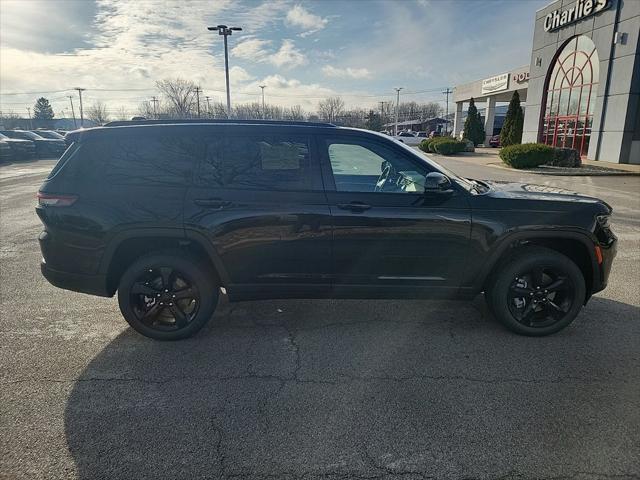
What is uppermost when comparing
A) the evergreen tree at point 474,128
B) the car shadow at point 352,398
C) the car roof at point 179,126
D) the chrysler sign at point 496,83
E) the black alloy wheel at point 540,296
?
the chrysler sign at point 496,83

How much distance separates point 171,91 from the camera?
1921 inches

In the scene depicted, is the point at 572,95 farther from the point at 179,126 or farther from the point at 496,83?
the point at 179,126

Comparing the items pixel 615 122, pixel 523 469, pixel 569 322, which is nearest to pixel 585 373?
pixel 569 322

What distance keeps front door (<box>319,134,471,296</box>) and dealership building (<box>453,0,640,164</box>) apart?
21.0 m

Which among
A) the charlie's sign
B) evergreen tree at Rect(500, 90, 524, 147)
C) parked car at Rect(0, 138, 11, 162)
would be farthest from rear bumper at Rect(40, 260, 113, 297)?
evergreen tree at Rect(500, 90, 524, 147)

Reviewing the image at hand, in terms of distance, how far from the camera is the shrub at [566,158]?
1955 cm

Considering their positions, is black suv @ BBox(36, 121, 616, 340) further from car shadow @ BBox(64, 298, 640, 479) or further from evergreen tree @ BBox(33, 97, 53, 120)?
evergreen tree @ BBox(33, 97, 53, 120)

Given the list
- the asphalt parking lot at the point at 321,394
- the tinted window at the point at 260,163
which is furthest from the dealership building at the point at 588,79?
the tinted window at the point at 260,163

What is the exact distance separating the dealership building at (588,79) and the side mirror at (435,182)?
21088 mm

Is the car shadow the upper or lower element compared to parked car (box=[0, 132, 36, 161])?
lower

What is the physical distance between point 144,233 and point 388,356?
88.5 inches

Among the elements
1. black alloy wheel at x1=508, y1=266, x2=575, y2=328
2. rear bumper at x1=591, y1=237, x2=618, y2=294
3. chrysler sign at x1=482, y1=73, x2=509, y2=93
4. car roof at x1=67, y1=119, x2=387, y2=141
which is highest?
chrysler sign at x1=482, y1=73, x2=509, y2=93

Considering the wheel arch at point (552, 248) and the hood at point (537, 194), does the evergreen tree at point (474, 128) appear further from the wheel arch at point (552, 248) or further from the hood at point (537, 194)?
the wheel arch at point (552, 248)

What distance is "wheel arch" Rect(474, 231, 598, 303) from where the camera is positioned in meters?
3.53
